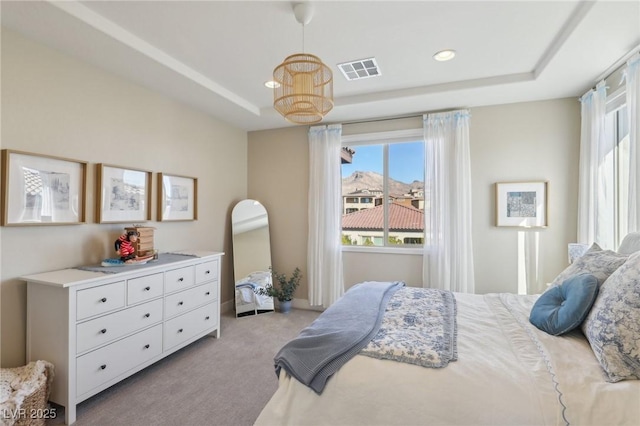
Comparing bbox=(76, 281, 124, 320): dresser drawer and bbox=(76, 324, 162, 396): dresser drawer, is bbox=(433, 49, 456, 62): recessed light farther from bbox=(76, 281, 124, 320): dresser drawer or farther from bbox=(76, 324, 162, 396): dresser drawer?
bbox=(76, 324, 162, 396): dresser drawer

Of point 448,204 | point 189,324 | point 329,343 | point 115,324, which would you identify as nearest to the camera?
point 329,343

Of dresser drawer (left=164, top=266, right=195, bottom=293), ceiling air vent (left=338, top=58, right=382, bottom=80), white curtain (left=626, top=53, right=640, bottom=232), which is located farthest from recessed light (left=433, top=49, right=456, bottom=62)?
dresser drawer (left=164, top=266, right=195, bottom=293)

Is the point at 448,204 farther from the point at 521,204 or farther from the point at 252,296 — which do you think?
the point at 252,296

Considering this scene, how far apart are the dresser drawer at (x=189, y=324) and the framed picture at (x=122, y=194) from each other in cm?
105

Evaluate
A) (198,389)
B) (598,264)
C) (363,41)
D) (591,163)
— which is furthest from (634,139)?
(198,389)

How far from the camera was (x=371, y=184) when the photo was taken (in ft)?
13.5

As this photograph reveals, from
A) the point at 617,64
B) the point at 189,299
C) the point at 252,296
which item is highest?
the point at 617,64

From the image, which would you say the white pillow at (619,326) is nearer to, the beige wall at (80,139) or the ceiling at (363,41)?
the ceiling at (363,41)

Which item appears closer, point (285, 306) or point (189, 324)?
point (189, 324)

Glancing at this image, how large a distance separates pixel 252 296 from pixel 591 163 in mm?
4053

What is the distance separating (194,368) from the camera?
2561 millimetres

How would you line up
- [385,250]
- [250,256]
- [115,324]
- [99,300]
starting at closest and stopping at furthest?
1. [99,300]
2. [115,324]
3. [385,250]
4. [250,256]

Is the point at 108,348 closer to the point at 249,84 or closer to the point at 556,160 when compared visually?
the point at 249,84

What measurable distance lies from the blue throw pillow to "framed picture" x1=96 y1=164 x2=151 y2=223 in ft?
10.7
